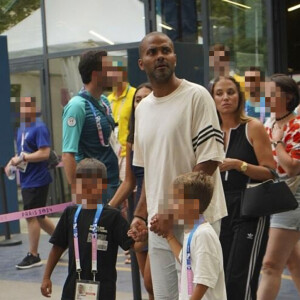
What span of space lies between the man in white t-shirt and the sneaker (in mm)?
4394

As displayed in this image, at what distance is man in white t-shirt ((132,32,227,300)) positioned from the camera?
163 inches

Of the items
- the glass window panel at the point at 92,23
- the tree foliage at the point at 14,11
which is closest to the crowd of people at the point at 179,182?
the glass window panel at the point at 92,23

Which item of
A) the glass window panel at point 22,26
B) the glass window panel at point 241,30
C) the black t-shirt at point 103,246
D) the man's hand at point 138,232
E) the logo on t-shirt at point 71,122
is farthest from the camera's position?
the glass window panel at point 22,26

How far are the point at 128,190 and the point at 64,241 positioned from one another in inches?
28.4

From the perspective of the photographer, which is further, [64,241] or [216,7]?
[216,7]

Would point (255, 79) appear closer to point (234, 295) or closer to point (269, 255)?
point (269, 255)

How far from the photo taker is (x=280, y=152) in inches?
211

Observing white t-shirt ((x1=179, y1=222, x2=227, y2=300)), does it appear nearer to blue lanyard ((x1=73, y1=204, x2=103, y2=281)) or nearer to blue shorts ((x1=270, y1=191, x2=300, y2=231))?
blue lanyard ((x1=73, y1=204, x2=103, y2=281))

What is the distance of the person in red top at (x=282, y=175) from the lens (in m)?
5.45

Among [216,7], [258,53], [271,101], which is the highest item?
[216,7]

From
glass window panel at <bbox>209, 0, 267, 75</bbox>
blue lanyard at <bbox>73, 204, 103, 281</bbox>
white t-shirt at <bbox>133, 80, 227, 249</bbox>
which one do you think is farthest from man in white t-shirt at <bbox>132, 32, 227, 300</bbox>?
glass window panel at <bbox>209, 0, 267, 75</bbox>

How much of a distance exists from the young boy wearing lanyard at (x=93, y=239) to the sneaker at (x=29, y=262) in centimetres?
407

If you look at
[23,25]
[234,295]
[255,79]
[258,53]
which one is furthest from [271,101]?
[23,25]

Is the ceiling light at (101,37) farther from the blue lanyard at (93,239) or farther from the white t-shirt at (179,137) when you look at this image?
the white t-shirt at (179,137)
